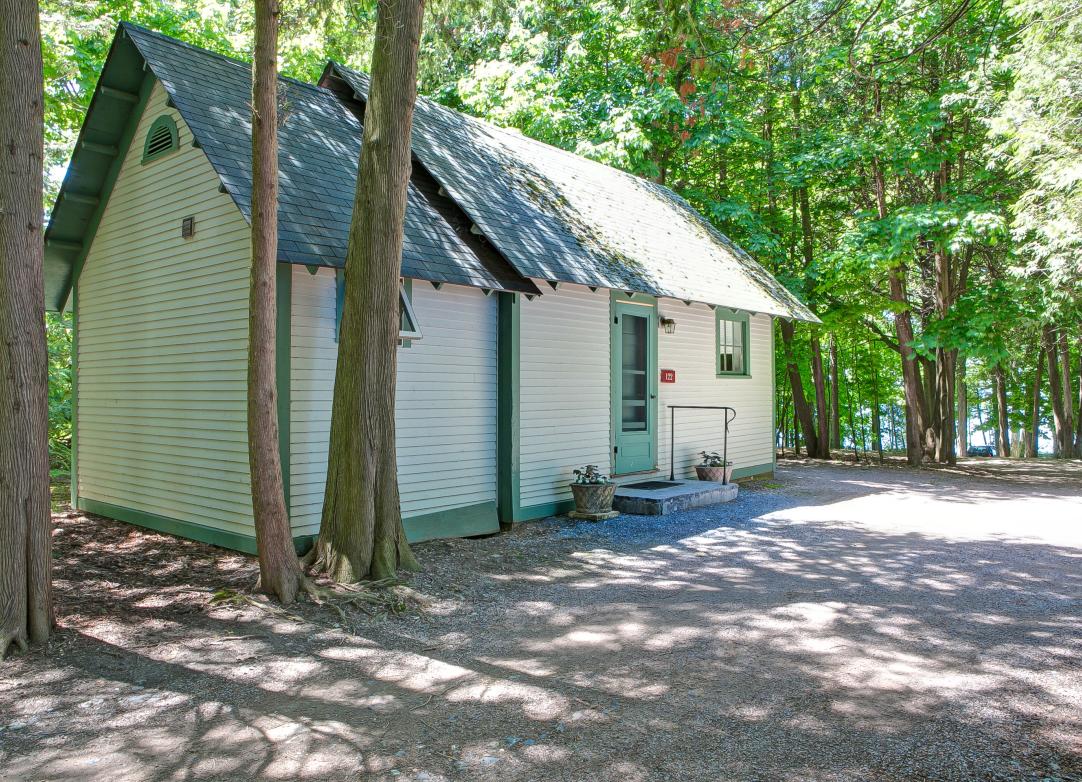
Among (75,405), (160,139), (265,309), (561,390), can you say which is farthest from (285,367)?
(75,405)

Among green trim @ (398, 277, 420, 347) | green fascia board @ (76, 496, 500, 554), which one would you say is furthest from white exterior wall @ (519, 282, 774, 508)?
green trim @ (398, 277, 420, 347)

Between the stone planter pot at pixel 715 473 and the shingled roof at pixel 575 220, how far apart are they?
8.26 feet

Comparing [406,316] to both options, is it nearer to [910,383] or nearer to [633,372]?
[633,372]

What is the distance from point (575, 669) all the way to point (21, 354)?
3869mm

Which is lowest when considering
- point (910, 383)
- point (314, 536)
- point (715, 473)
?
point (314, 536)

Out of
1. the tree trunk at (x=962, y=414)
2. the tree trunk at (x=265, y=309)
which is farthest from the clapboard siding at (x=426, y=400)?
the tree trunk at (x=962, y=414)

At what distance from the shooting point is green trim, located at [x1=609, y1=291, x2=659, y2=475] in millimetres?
10719

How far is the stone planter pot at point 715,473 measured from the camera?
38.7 feet

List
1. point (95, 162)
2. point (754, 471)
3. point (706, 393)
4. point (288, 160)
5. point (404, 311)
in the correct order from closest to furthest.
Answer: point (404, 311), point (288, 160), point (95, 162), point (706, 393), point (754, 471)

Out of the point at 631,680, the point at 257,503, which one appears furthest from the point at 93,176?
the point at 631,680

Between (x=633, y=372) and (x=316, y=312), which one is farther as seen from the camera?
(x=633, y=372)

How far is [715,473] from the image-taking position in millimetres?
11867

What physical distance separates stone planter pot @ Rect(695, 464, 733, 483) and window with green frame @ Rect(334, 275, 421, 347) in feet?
18.6

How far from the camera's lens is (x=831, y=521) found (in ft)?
31.3
